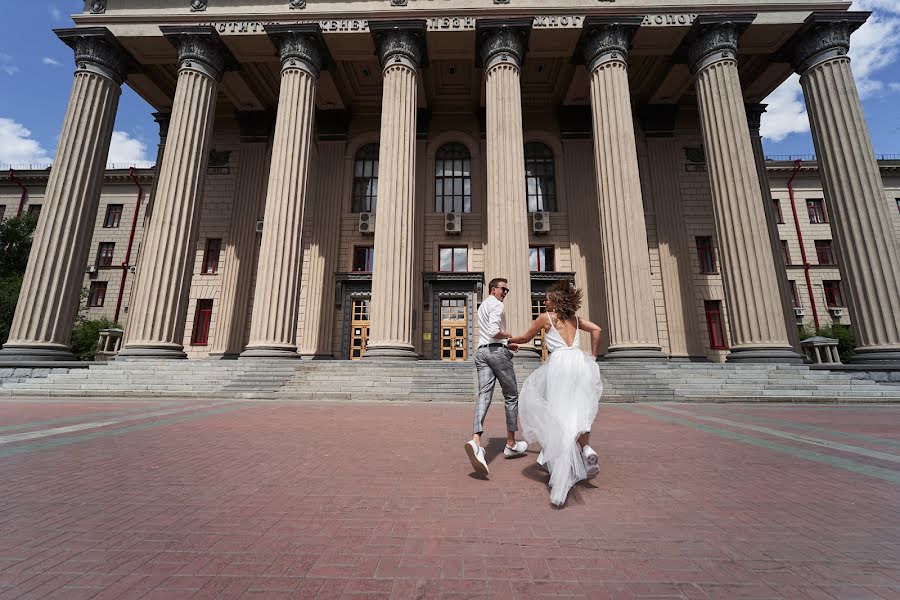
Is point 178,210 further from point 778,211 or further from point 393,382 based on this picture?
point 778,211

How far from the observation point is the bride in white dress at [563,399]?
3199 mm

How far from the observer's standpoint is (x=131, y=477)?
3570 millimetres

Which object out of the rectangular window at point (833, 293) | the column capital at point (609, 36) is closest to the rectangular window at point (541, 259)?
the column capital at point (609, 36)

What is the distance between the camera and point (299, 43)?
52.9 ft

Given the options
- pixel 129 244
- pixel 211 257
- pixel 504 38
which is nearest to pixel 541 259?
pixel 504 38

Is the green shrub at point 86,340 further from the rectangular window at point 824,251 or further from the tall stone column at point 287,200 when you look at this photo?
the rectangular window at point 824,251

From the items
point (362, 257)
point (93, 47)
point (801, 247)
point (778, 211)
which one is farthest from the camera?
point (778, 211)

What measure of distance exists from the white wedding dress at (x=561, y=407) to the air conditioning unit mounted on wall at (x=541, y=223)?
1739 cm

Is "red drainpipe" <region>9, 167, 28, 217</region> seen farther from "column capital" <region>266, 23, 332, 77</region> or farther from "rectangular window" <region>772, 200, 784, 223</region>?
"rectangular window" <region>772, 200, 784, 223</region>

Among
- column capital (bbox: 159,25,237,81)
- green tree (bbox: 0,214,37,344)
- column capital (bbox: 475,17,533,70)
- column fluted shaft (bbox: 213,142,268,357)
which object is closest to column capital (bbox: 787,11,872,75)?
column capital (bbox: 475,17,533,70)

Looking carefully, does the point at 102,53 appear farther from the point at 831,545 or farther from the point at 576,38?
the point at 831,545

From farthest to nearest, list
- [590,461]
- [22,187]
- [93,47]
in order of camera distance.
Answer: [22,187] → [93,47] → [590,461]

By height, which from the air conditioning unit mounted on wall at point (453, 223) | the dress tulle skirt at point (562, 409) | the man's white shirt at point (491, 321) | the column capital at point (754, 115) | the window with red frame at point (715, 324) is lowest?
the dress tulle skirt at point (562, 409)

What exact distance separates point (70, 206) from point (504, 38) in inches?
729
